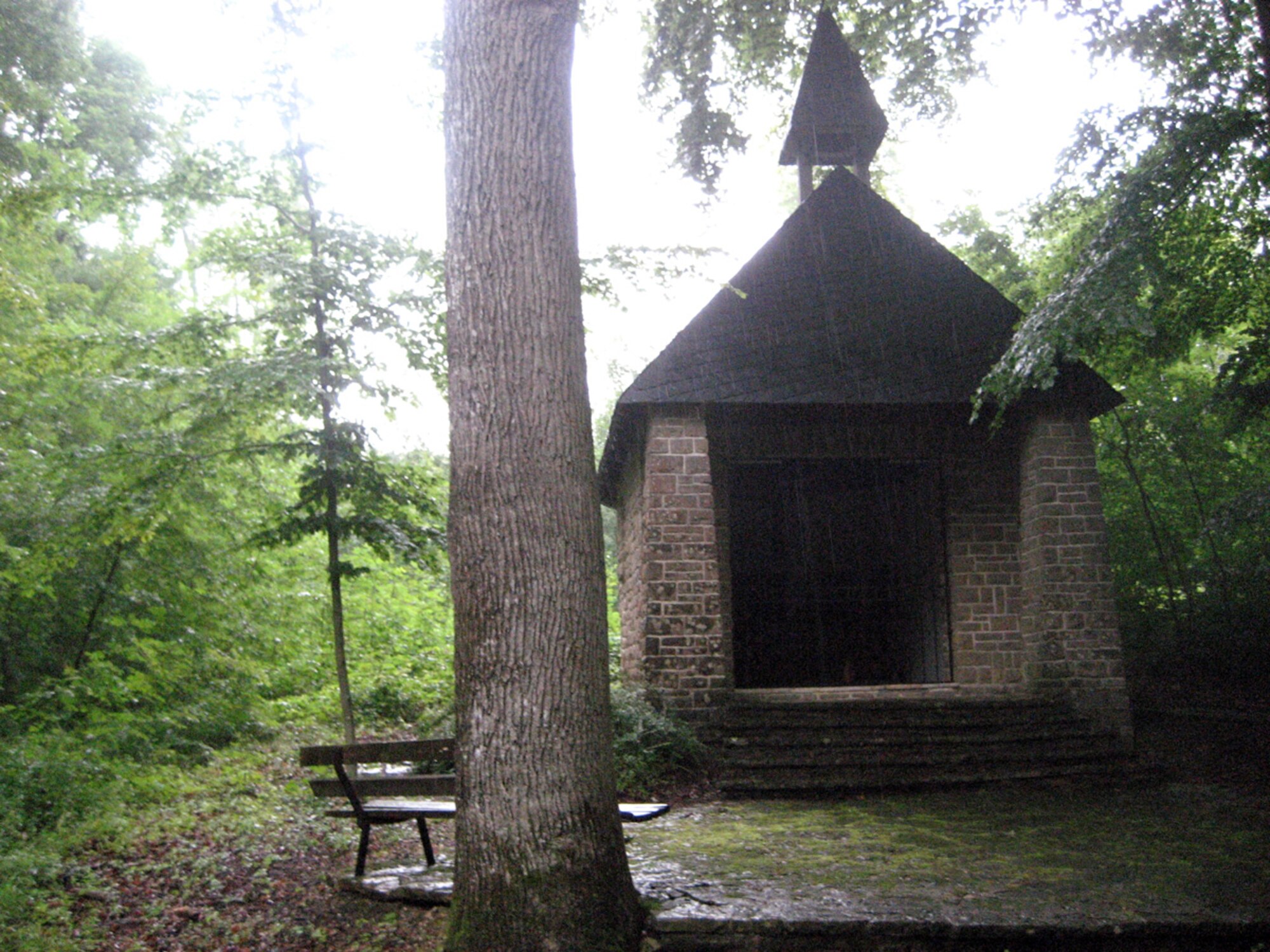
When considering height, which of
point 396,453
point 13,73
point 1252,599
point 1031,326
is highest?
point 13,73

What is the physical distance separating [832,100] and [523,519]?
950 cm

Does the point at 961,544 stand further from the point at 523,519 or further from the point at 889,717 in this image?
the point at 523,519

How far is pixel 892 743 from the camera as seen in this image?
8.82 meters

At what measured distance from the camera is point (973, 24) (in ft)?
33.1

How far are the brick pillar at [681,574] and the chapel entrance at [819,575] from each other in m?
3.52

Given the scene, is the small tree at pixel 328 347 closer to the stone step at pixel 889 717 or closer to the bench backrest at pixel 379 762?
the bench backrest at pixel 379 762

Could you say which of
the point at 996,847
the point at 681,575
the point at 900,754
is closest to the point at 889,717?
the point at 900,754

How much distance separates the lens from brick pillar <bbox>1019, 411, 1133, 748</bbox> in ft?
31.0

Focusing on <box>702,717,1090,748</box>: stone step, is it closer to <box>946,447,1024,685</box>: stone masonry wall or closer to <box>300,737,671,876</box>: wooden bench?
<box>946,447,1024,685</box>: stone masonry wall

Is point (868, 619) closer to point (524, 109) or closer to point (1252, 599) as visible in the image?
point (1252, 599)

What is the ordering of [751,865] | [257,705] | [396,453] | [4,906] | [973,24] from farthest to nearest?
[257,705], [973,24], [396,453], [751,865], [4,906]

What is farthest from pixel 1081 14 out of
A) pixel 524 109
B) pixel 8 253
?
pixel 8 253

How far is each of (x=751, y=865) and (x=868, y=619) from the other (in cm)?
913

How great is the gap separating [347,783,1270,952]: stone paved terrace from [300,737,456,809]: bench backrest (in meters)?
0.48
